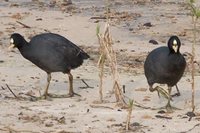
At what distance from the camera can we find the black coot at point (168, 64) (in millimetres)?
8000

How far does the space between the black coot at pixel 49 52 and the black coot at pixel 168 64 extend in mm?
1199

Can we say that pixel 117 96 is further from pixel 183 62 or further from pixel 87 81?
pixel 87 81

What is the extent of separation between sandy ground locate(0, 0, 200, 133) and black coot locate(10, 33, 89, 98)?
0.39 m

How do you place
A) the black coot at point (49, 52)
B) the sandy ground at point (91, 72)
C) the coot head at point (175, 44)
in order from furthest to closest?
the black coot at point (49, 52)
the coot head at point (175, 44)
the sandy ground at point (91, 72)

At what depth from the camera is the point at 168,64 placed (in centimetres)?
804

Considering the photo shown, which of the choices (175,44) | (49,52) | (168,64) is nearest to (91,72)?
(49,52)

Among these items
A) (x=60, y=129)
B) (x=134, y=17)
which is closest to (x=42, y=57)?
(x=60, y=129)

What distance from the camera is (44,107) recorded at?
26.6 ft

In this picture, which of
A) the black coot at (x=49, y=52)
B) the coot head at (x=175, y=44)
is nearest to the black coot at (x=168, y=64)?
the coot head at (x=175, y=44)

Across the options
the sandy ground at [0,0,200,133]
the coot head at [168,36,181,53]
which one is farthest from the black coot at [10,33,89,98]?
the coot head at [168,36,181,53]

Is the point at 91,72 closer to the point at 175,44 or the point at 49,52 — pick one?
the point at 49,52

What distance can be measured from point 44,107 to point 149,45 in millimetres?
4784

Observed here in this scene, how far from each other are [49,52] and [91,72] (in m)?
1.61

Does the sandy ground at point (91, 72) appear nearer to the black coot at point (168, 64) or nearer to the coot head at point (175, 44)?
the black coot at point (168, 64)
